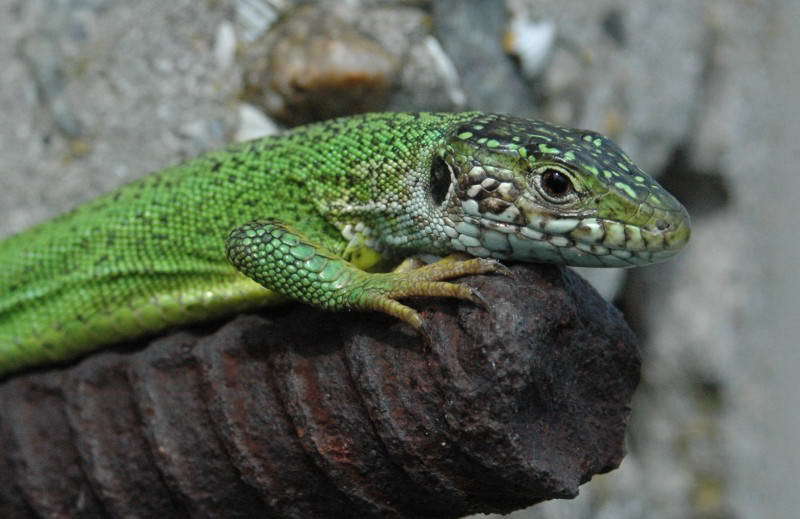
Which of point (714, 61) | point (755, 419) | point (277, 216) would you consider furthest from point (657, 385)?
point (277, 216)

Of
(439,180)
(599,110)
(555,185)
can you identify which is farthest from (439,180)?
(599,110)

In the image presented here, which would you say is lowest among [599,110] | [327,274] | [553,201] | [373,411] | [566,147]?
[373,411]

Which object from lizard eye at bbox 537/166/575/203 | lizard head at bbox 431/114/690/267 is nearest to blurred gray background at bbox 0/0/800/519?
lizard head at bbox 431/114/690/267

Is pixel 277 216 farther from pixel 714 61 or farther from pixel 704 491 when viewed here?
pixel 704 491

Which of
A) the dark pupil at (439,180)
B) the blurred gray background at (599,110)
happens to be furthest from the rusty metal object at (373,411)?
the blurred gray background at (599,110)

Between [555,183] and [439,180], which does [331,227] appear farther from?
[555,183]

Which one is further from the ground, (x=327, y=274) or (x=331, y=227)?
(x=331, y=227)
